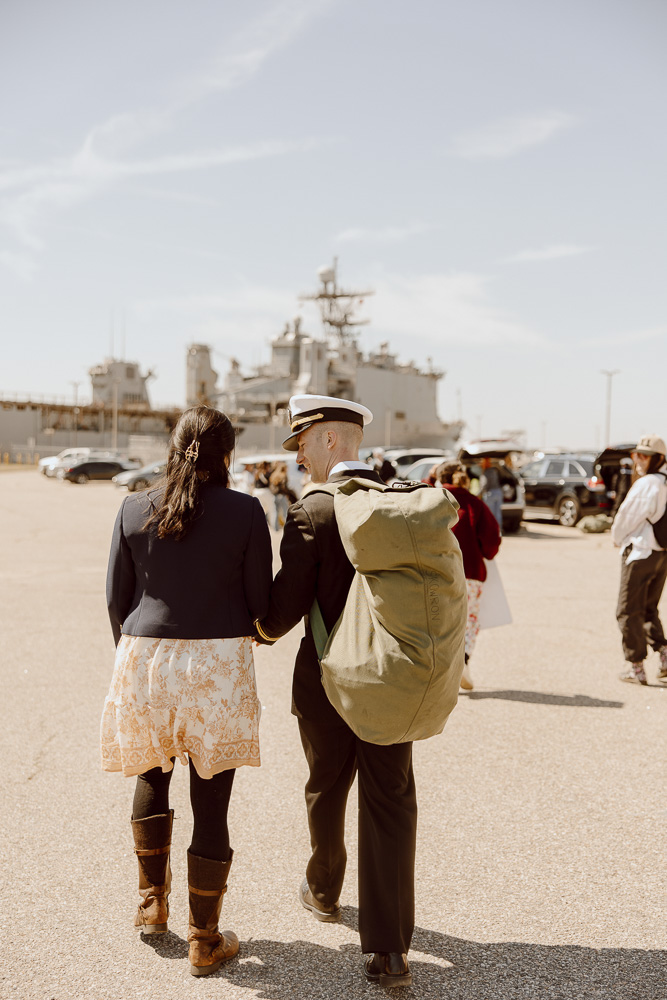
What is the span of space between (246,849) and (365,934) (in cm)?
111

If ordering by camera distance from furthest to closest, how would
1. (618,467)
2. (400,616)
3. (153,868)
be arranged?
→ (618,467)
(153,868)
(400,616)

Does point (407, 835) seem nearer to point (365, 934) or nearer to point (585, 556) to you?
point (365, 934)

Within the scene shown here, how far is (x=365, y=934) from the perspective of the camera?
270cm

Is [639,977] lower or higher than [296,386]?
Answer: lower

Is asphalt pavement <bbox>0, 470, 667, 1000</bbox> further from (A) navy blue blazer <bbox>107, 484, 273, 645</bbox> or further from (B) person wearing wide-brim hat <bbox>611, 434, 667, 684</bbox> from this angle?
(A) navy blue blazer <bbox>107, 484, 273, 645</bbox>

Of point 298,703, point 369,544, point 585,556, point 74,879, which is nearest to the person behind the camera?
point 369,544

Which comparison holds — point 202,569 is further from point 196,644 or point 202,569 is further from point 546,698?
point 546,698

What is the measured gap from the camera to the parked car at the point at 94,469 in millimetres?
42031

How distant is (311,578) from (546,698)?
3.88 metres

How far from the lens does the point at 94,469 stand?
43.7 metres

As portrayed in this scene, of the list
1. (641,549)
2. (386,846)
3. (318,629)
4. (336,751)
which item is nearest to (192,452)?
(318,629)

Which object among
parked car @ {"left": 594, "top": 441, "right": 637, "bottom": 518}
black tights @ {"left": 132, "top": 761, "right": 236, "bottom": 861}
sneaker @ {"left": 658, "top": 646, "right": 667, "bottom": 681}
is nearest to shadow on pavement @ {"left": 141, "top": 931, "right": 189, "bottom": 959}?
black tights @ {"left": 132, "top": 761, "right": 236, "bottom": 861}

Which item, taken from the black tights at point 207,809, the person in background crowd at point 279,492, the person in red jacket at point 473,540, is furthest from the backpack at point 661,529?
the person in background crowd at point 279,492

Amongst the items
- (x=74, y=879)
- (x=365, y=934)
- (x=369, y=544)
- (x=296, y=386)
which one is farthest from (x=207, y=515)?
(x=296, y=386)
